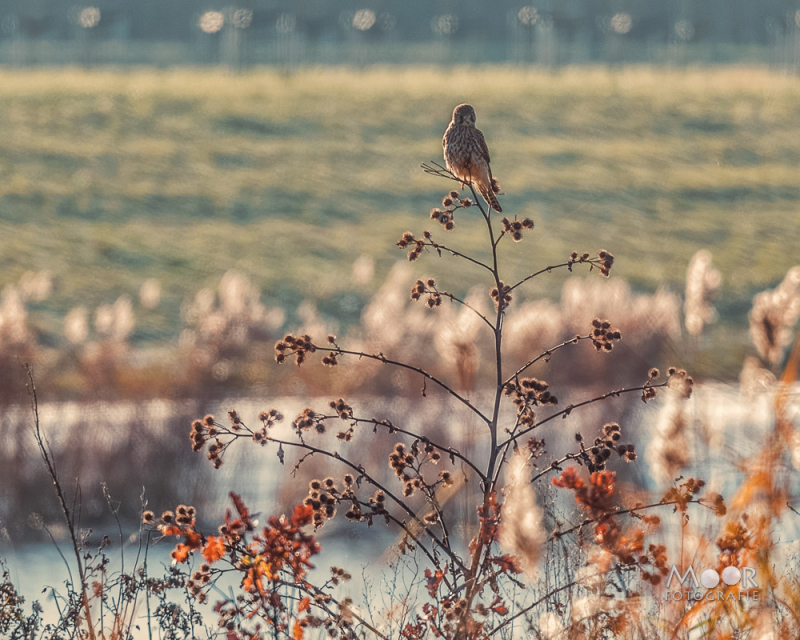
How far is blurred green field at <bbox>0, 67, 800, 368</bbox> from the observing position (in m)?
24.9

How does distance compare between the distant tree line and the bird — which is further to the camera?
the distant tree line

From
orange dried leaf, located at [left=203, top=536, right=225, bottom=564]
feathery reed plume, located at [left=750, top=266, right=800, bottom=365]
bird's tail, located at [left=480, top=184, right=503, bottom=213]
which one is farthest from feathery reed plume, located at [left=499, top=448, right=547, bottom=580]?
feathery reed plume, located at [left=750, top=266, right=800, bottom=365]

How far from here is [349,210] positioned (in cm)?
2970

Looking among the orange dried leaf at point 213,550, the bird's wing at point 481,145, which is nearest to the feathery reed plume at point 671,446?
the bird's wing at point 481,145

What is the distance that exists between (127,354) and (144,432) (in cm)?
114

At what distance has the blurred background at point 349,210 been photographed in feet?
27.6

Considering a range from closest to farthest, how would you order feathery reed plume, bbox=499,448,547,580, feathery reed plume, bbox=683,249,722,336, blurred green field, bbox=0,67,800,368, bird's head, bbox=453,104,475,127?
feathery reed plume, bbox=499,448,547,580 < bird's head, bbox=453,104,475,127 < feathery reed plume, bbox=683,249,722,336 < blurred green field, bbox=0,67,800,368

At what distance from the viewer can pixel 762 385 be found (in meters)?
4.27

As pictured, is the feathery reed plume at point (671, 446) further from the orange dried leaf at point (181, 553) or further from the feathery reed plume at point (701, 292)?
the orange dried leaf at point (181, 553)

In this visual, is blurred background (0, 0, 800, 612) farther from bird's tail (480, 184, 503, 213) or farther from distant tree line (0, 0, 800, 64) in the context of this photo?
bird's tail (480, 184, 503, 213)

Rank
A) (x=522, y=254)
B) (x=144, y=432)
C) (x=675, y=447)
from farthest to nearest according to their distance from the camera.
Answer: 1. (x=522, y=254)
2. (x=144, y=432)
3. (x=675, y=447)

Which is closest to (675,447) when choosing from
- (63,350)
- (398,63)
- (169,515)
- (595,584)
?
(595,584)

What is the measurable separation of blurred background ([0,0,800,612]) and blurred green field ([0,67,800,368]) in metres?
0.12

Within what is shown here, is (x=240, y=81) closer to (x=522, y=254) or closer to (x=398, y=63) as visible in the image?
(x=398, y=63)
